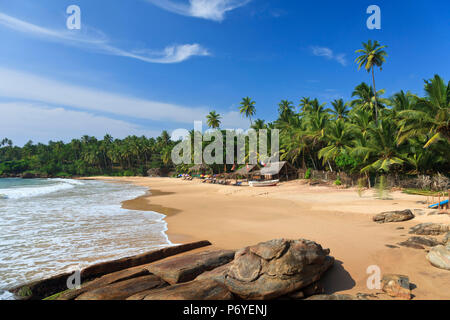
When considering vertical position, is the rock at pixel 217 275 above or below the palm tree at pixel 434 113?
below

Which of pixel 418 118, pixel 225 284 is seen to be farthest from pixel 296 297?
pixel 418 118

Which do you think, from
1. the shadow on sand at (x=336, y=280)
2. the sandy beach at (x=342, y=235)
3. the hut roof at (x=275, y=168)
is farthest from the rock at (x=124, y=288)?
the hut roof at (x=275, y=168)

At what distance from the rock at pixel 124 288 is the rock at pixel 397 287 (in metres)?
3.91

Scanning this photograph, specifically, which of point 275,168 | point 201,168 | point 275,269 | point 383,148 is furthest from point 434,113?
point 201,168

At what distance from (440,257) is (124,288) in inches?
241

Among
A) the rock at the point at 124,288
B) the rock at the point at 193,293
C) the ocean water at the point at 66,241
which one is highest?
the rock at the point at 193,293

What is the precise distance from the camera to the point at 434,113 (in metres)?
14.6

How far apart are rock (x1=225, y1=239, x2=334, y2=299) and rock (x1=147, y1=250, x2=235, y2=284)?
2.78 ft

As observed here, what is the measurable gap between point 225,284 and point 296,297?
1195 mm

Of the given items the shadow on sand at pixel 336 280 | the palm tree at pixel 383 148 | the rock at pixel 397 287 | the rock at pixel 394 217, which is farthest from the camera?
the palm tree at pixel 383 148

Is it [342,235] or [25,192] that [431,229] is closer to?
[342,235]

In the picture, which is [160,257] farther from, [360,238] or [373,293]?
[360,238]

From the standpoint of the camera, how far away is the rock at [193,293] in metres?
3.58

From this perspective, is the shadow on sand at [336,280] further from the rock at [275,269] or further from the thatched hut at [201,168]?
the thatched hut at [201,168]
